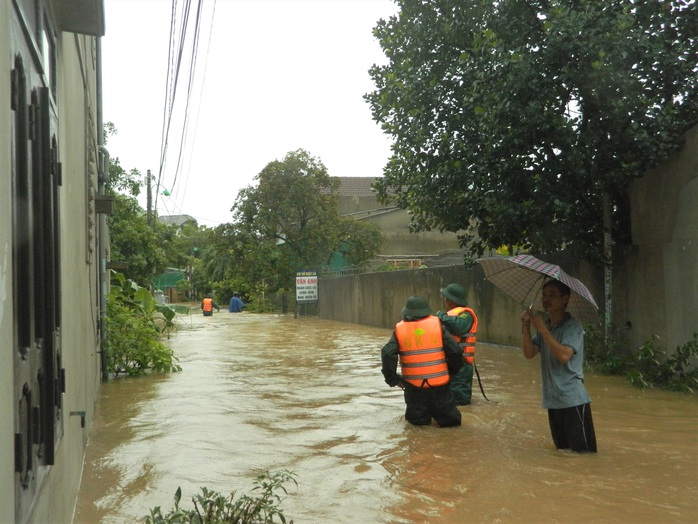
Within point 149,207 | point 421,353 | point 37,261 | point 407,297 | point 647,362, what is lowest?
point 647,362

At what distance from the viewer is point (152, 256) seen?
88.0 ft

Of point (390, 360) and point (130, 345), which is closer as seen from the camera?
point (390, 360)

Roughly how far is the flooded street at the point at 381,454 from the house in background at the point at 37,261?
59.4 inches

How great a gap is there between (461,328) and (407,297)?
54.1ft

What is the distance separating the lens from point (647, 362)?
1163 cm

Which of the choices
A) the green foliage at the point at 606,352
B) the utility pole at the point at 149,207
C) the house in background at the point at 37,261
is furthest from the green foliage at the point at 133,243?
the house in background at the point at 37,261

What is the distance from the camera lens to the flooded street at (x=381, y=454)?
19.4ft

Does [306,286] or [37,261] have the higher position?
[306,286]

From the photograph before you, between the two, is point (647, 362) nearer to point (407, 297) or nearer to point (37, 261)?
point (37, 261)

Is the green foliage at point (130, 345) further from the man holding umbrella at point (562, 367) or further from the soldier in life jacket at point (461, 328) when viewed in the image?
the man holding umbrella at point (562, 367)

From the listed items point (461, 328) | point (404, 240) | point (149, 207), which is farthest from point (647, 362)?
point (404, 240)

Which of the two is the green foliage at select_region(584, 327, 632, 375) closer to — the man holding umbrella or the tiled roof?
the man holding umbrella

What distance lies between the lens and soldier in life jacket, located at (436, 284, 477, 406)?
9008mm

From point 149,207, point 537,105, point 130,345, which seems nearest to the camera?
point 537,105
